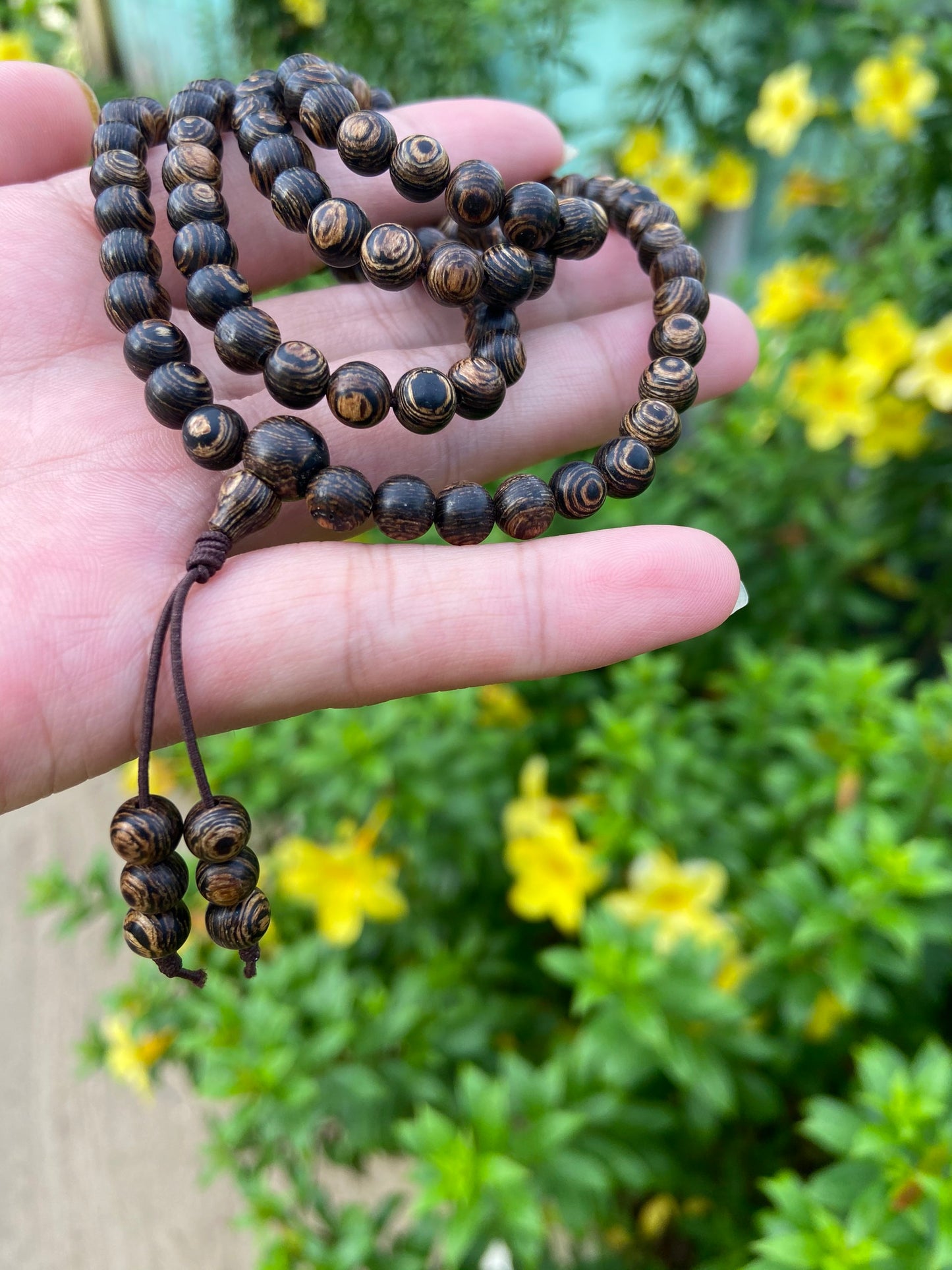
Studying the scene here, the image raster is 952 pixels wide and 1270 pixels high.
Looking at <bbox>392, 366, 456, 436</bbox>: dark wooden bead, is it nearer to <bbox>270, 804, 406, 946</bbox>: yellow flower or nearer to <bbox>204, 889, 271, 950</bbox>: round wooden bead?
<bbox>204, 889, 271, 950</bbox>: round wooden bead

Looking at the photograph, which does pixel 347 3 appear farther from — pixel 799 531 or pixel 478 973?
pixel 478 973

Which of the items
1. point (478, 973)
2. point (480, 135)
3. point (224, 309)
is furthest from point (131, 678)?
point (480, 135)

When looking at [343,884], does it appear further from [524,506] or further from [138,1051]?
[524,506]

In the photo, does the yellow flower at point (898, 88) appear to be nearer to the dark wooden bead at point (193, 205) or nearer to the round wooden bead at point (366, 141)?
the round wooden bead at point (366, 141)

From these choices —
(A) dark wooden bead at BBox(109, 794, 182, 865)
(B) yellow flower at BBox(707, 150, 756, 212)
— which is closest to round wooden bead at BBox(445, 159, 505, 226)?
(A) dark wooden bead at BBox(109, 794, 182, 865)

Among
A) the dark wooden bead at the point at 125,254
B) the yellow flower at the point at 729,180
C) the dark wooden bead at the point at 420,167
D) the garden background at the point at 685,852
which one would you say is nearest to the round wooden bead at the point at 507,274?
the dark wooden bead at the point at 420,167

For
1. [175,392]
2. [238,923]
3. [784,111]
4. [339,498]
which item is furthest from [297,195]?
[784,111]
